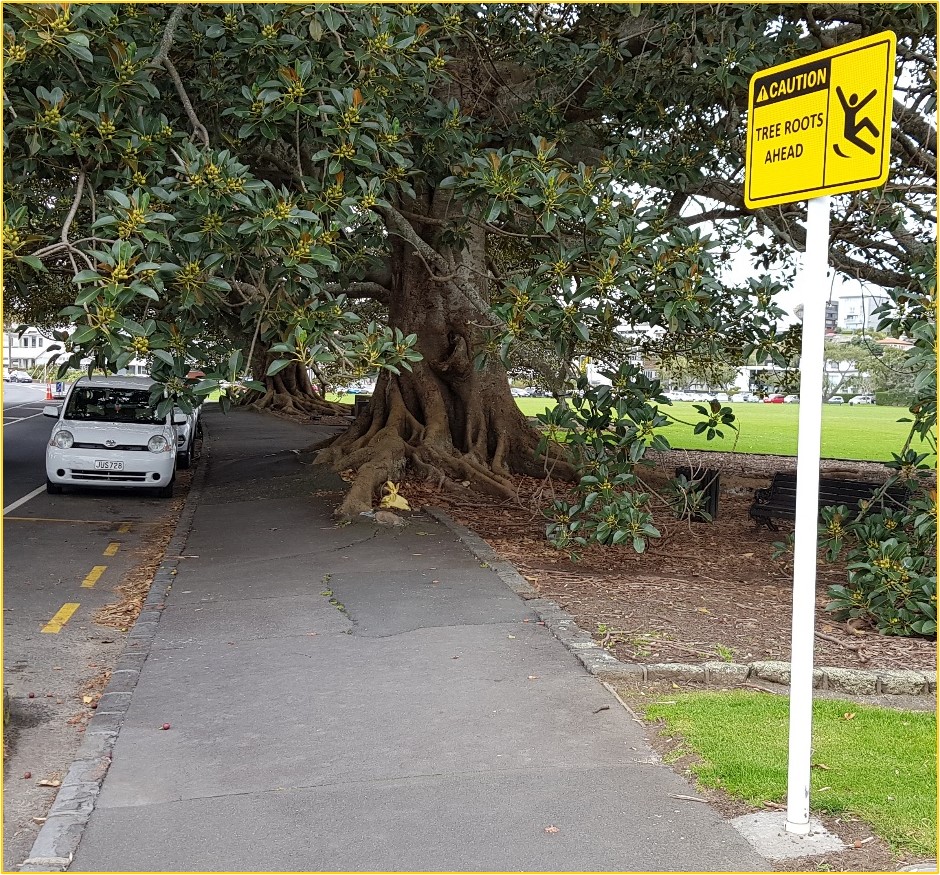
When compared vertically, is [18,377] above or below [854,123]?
below

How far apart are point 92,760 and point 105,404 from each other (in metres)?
12.0

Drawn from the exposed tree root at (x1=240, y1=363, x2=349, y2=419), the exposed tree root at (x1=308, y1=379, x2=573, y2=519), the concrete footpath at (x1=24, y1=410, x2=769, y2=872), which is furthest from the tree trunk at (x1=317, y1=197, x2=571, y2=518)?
the exposed tree root at (x1=240, y1=363, x2=349, y2=419)

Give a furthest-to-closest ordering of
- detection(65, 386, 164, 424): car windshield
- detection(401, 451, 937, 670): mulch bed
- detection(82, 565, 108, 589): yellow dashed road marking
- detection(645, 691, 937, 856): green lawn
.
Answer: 1. detection(65, 386, 164, 424): car windshield
2. detection(82, 565, 108, 589): yellow dashed road marking
3. detection(401, 451, 937, 670): mulch bed
4. detection(645, 691, 937, 856): green lawn

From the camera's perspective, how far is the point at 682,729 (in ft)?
17.4

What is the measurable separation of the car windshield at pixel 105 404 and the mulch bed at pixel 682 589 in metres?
5.00

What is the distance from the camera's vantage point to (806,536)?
13.9ft

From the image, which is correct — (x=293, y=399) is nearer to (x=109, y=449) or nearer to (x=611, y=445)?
(x=109, y=449)

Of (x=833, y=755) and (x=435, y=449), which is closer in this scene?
(x=833, y=755)

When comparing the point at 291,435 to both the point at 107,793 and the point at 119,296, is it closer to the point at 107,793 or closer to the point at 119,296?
the point at 119,296

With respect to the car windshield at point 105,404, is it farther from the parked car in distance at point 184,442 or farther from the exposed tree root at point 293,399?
the exposed tree root at point 293,399

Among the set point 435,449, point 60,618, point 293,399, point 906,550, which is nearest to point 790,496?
point 906,550

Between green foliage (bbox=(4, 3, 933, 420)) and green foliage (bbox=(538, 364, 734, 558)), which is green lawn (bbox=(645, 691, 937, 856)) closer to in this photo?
green foliage (bbox=(538, 364, 734, 558))

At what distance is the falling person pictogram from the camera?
4027mm

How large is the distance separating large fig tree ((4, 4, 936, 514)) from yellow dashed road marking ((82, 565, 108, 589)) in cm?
199
